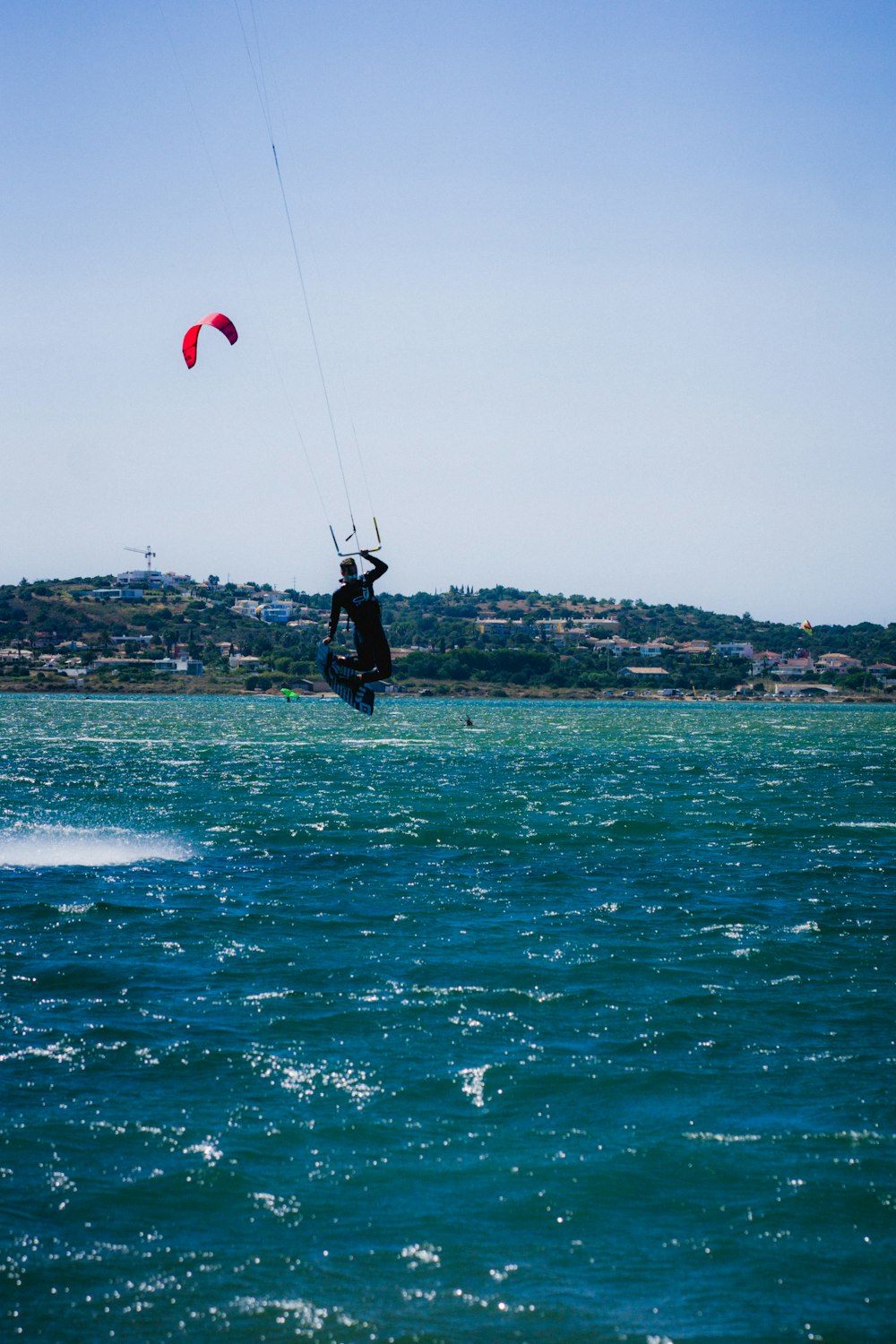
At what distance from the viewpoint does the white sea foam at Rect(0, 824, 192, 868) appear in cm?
1878

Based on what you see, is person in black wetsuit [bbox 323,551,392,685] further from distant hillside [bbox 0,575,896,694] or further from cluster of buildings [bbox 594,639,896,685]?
cluster of buildings [bbox 594,639,896,685]

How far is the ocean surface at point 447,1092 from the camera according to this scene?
6297mm

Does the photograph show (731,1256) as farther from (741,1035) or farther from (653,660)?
(653,660)

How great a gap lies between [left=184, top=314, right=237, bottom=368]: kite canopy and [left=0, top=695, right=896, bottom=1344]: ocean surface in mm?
7761

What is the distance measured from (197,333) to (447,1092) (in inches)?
538

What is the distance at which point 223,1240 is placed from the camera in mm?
6777

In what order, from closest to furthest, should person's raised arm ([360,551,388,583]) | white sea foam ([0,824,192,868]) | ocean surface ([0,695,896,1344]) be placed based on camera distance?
ocean surface ([0,695,896,1344]) → person's raised arm ([360,551,388,583]) → white sea foam ([0,824,192,868])

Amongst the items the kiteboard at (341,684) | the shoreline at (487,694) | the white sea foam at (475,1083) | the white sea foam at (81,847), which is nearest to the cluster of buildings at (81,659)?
the shoreline at (487,694)

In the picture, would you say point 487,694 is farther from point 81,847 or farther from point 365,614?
point 365,614

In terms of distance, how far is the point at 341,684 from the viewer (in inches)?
627

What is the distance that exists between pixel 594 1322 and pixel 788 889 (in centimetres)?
1152

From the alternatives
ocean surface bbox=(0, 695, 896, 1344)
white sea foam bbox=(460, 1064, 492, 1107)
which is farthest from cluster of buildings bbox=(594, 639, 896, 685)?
white sea foam bbox=(460, 1064, 492, 1107)

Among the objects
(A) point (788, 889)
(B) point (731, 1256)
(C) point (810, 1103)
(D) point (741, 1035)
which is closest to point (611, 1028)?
(D) point (741, 1035)

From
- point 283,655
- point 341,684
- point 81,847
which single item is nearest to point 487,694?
point 283,655
